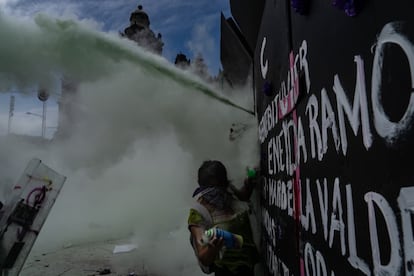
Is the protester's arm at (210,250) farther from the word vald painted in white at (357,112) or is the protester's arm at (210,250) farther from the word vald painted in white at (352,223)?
the word vald painted in white at (357,112)

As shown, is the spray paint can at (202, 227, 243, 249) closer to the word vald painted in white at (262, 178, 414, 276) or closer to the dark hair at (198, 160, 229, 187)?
the word vald painted in white at (262, 178, 414, 276)

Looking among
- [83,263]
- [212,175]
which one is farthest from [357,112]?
[83,263]

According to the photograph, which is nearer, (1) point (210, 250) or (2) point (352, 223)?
(2) point (352, 223)

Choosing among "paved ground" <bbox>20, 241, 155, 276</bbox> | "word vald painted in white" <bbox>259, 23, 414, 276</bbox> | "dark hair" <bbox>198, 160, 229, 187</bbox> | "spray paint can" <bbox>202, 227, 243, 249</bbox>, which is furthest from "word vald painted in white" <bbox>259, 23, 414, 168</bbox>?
"paved ground" <bbox>20, 241, 155, 276</bbox>

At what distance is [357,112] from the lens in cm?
100

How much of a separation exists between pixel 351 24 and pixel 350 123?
1.01ft

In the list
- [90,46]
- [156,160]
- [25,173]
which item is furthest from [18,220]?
[156,160]

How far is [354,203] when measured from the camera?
1.04m

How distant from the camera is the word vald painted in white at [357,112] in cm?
77

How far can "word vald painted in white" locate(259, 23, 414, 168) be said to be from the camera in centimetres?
77

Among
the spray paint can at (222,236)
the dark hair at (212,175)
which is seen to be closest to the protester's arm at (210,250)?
the spray paint can at (222,236)

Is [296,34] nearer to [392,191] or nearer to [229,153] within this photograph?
[392,191]

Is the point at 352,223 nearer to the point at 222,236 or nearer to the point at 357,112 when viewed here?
the point at 357,112

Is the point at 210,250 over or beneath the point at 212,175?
beneath
